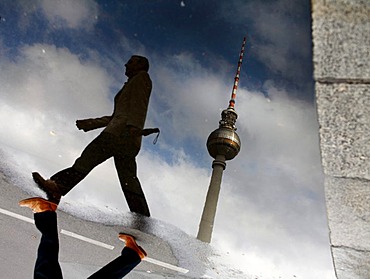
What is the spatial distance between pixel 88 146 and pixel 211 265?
2.10 m

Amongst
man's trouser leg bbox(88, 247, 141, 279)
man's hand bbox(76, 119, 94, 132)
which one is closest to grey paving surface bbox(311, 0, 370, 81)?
man's trouser leg bbox(88, 247, 141, 279)

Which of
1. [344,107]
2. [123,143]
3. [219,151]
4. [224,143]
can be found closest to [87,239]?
[123,143]

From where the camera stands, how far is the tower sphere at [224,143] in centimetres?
3769

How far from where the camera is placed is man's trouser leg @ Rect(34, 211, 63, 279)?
1992mm

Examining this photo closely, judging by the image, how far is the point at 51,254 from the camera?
2.10 meters

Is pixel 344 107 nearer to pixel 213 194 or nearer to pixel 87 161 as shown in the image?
pixel 87 161

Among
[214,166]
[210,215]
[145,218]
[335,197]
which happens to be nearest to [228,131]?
[214,166]

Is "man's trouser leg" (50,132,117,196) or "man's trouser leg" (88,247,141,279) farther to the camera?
"man's trouser leg" (50,132,117,196)

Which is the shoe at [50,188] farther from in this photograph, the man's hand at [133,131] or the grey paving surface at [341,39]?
the grey paving surface at [341,39]

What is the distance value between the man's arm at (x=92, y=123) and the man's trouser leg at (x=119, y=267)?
2.52m

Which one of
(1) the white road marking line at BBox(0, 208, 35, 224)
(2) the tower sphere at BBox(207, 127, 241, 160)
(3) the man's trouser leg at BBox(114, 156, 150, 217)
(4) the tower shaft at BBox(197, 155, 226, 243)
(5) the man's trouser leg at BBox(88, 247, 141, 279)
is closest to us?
(5) the man's trouser leg at BBox(88, 247, 141, 279)

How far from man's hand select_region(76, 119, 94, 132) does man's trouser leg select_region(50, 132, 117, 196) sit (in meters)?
0.46

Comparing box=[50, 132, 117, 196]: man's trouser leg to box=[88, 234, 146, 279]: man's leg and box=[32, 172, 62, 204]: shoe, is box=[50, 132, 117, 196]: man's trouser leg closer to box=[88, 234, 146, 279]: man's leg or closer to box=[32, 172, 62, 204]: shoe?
box=[32, 172, 62, 204]: shoe

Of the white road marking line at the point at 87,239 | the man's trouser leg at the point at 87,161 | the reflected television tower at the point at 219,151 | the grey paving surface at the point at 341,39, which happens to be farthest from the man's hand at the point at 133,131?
the reflected television tower at the point at 219,151
